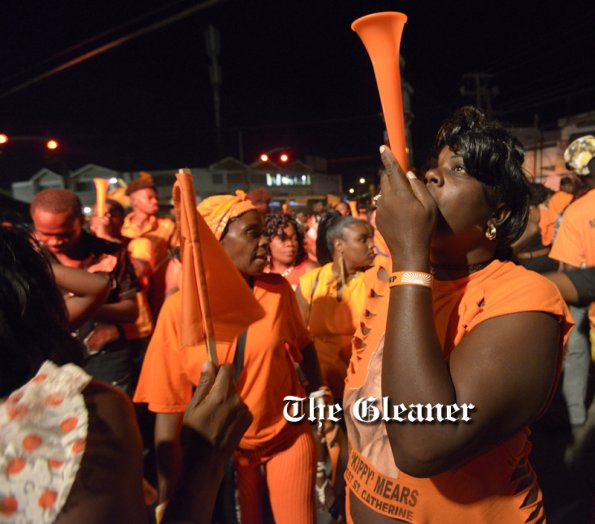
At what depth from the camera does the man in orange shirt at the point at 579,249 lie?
3893 millimetres

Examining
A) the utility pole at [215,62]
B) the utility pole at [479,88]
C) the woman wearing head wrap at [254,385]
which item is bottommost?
the woman wearing head wrap at [254,385]

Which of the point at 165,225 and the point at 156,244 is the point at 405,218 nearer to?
the point at 156,244

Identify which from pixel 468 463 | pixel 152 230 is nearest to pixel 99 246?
pixel 152 230

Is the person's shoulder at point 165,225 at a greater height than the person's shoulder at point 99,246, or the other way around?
the person's shoulder at point 165,225

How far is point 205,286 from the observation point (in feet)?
4.94

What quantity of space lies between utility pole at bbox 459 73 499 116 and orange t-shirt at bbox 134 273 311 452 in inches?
1209

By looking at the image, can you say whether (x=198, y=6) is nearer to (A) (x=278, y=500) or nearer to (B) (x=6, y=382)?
(A) (x=278, y=500)

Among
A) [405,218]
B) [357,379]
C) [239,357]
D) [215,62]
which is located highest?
[215,62]

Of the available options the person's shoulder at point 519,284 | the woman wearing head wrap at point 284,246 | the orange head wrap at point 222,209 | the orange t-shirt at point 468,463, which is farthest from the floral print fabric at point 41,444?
the woman wearing head wrap at point 284,246

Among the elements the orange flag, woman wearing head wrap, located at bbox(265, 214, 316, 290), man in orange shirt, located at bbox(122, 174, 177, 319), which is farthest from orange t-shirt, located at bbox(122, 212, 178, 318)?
the orange flag

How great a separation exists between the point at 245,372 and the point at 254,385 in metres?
0.08

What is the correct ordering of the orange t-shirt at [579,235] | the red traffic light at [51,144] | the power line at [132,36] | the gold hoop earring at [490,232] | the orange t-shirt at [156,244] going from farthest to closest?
the red traffic light at [51,144]
the power line at [132,36]
the orange t-shirt at [156,244]
the orange t-shirt at [579,235]
the gold hoop earring at [490,232]

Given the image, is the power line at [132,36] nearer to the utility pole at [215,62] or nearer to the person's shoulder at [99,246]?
the person's shoulder at [99,246]

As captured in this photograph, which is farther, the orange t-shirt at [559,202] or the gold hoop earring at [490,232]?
the orange t-shirt at [559,202]
